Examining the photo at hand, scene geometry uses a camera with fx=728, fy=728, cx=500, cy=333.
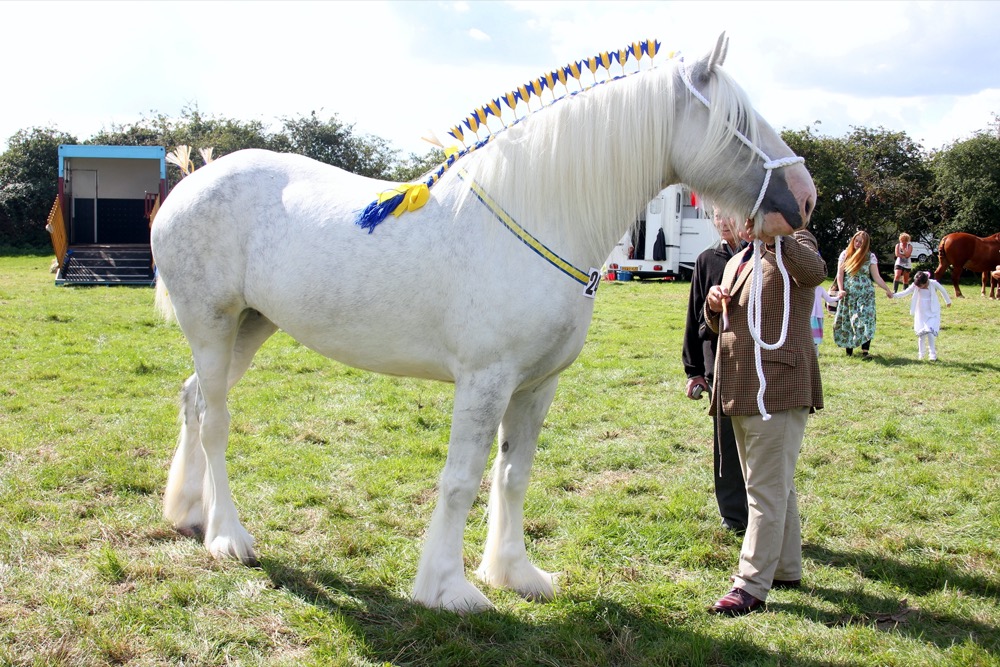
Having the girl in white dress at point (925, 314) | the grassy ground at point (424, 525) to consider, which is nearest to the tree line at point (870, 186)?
the girl in white dress at point (925, 314)

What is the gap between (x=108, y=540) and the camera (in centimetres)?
375

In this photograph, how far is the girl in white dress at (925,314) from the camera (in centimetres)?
990

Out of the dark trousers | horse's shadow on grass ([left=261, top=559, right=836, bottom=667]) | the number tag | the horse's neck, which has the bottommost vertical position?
horse's shadow on grass ([left=261, top=559, right=836, bottom=667])

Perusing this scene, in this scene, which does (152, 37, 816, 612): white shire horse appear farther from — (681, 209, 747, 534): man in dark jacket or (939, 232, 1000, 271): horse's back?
(939, 232, 1000, 271): horse's back

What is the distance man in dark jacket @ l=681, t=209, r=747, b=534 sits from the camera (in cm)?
418

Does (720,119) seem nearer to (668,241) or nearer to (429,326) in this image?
(429,326)

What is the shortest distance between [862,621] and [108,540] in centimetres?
365

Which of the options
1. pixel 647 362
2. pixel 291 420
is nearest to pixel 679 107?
pixel 291 420

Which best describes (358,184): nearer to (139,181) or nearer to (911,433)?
(911,433)

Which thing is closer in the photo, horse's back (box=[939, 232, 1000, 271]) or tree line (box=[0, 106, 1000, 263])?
horse's back (box=[939, 232, 1000, 271])

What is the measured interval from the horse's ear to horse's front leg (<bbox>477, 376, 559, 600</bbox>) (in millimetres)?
1496

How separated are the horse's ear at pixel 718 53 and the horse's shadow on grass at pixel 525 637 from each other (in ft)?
7.57

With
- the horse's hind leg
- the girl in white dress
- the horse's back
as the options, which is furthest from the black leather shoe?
the horse's back

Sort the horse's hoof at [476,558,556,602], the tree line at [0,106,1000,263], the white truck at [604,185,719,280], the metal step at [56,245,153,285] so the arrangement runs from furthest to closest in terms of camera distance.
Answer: the tree line at [0,106,1000,263], the white truck at [604,185,719,280], the metal step at [56,245,153,285], the horse's hoof at [476,558,556,602]
